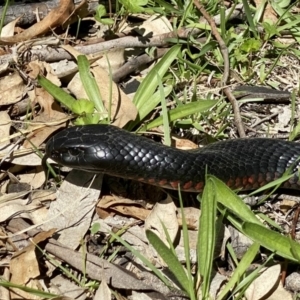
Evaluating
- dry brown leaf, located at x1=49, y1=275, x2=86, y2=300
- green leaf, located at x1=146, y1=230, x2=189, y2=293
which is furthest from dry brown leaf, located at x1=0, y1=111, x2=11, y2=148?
green leaf, located at x1=146, y1=230, x2=189, y2=293

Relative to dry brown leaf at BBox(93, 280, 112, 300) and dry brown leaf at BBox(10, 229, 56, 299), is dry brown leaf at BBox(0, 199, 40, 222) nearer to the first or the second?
dry brown leaf at BBox(10, 229, 56, 299)

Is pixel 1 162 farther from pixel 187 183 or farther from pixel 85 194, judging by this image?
pixel 187 183

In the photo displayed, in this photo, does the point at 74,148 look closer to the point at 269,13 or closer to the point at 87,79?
the point at 87,79

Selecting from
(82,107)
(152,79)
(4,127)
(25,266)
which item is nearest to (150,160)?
(82,107)

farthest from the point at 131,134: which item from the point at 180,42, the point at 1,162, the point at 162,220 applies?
the point at 180,42

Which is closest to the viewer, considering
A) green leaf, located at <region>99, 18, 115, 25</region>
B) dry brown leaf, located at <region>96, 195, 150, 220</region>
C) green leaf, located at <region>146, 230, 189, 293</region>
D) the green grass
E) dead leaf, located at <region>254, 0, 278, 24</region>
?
green leaf, located at <region>146, 230, 189, 293</region>
